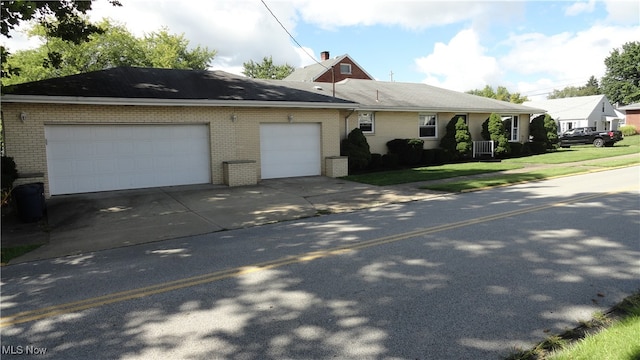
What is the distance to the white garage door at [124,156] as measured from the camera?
42.1 ft

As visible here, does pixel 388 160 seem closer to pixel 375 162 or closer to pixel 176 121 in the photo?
pixel 375 162

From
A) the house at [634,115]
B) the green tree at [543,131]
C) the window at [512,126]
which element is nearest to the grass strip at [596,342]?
the window at [512,126]

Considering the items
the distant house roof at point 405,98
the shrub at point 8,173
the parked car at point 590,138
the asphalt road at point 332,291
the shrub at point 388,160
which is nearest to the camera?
the asphalt road at point 332,291

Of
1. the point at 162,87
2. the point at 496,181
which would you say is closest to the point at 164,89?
the point at 162,87

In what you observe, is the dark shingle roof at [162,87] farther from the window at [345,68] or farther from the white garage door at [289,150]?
the window at [345,68]

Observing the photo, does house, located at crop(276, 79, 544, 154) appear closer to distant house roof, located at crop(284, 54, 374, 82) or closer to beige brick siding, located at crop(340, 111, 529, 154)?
beige brick siding, located at crop(340, 111, 529, 154)

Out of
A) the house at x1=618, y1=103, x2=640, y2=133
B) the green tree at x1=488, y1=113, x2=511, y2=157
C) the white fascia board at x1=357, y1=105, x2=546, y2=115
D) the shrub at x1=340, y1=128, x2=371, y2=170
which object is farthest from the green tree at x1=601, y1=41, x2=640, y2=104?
the shrub at x1=340, y1=128, x2=371, y2=170

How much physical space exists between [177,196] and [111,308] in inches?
330

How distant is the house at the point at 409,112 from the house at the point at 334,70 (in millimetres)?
16115

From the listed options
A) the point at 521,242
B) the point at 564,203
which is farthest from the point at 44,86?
the point at 564,203

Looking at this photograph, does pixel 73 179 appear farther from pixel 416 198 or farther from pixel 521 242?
pixel 521 242

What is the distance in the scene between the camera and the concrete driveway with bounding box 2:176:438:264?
8.20 meters

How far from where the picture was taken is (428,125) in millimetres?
23203

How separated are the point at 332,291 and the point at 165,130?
37.3ft
